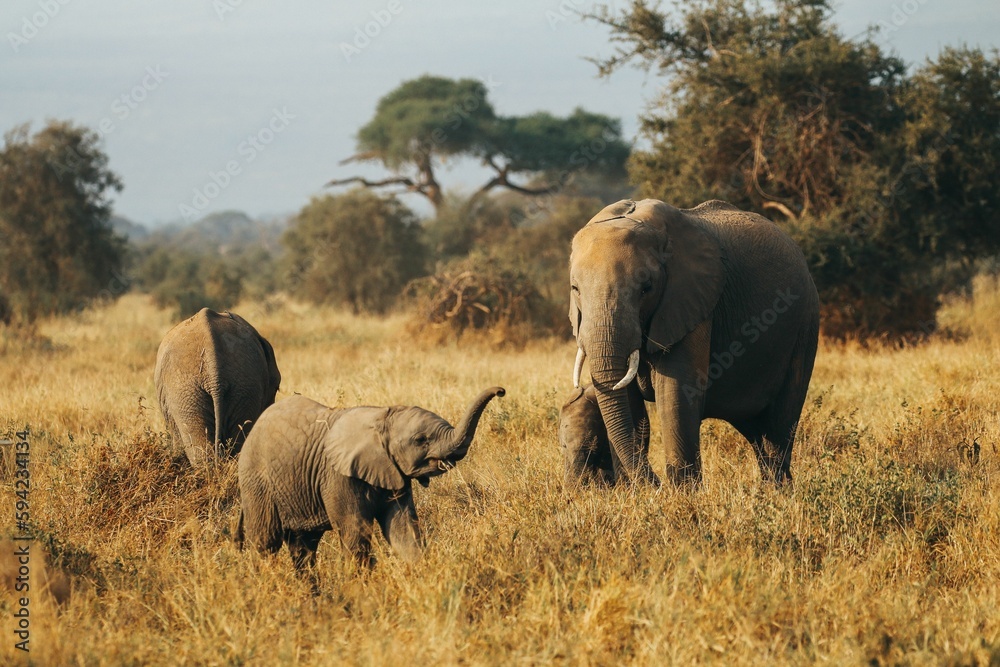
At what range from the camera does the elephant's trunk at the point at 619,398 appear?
594 cm

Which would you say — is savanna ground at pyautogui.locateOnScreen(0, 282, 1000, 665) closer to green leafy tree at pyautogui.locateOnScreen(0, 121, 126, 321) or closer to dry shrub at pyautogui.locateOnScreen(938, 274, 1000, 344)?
dry shrub at pyautogui.locateOnScreen(938, 274, 1000, 344)

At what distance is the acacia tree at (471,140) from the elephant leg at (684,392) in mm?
29629

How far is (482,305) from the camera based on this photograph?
16188 millimetres

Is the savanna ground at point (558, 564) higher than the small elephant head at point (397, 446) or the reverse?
the reverse

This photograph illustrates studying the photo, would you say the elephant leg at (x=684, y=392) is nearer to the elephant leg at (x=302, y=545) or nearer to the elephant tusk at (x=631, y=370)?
the elephant tusk at (x=631, y=370)

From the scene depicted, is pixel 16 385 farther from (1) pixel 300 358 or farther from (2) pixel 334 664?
(2) pixel 334 664

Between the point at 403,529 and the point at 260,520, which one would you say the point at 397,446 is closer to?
the point at 403,529

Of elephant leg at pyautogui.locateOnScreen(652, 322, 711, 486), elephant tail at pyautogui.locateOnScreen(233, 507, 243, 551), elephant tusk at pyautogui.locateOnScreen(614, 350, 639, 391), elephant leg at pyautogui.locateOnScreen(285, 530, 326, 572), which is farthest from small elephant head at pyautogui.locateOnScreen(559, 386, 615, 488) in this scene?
elephant tail at pyautogui.locateOnScreen(233, 507, 243, 551)

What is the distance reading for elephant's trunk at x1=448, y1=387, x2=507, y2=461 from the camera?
456cm

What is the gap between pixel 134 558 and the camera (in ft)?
18.7

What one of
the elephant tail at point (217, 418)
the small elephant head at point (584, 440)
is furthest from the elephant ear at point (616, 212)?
the elephant tail at point (217, 418)

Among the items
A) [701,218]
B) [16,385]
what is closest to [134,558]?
[701,218]

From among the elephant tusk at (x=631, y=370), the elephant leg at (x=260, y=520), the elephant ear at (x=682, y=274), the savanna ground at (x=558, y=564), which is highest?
the elephant ear at (x=682, y=274)

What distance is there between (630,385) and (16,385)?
25.7ft
